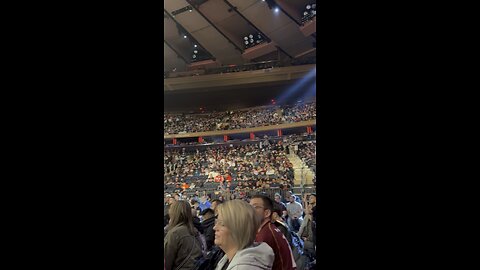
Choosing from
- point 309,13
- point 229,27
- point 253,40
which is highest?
point 229,27

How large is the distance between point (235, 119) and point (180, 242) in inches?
56.1

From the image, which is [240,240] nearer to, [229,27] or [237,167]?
[229,27]

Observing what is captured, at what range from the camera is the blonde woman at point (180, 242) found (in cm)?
140

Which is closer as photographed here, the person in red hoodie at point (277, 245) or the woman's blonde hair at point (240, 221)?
the woman's blonde hair at point (240, 221)

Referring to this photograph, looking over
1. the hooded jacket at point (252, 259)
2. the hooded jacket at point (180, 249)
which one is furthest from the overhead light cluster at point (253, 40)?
the hooded jacket at point (252, 259)

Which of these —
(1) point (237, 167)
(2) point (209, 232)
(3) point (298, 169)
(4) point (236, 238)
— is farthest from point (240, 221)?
(1) point (237, 167)

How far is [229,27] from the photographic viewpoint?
2371mm

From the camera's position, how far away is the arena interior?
1.21 m

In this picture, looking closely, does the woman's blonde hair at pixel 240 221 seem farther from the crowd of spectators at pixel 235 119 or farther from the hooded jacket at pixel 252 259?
the crowd of spectators at pixel 235 119

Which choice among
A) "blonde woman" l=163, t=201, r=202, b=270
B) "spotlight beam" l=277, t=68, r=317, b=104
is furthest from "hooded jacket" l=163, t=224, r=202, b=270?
"spotlight beam" l=277, t=68, r=317, b=104

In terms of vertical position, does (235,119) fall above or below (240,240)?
above

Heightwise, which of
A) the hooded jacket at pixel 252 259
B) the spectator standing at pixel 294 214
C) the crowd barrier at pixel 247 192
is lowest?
the spectator standing at pixel 294 214
